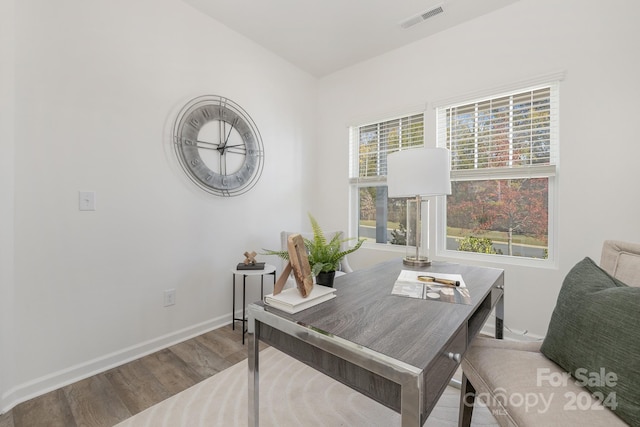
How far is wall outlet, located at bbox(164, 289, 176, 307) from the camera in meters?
2.13

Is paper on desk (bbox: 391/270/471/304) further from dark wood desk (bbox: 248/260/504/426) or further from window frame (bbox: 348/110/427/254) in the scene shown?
window frame (bbox: 348/110/427/254)

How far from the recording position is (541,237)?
2207 mm

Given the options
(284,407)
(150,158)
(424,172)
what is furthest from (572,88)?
(150,158)

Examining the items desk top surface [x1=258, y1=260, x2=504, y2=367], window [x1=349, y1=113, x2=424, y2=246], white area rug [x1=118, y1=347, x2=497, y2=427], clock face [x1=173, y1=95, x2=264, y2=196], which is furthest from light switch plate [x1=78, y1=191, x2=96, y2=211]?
window [x1=349, y1=113, x2=424, y2=246]

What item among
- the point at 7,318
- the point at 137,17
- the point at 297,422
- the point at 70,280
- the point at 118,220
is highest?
the point at 137,17

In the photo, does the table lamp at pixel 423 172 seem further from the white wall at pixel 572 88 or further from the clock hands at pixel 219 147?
the clock hands at pixel 219 147

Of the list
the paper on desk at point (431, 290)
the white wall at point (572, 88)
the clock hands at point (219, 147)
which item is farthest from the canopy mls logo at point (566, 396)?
the clock hands at point (219, 147)

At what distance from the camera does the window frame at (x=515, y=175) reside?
2.11 m

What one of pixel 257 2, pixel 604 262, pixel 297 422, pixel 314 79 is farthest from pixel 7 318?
pixel 314 79

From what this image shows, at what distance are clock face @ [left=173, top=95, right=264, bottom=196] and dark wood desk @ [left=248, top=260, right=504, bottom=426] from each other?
5.28 feet

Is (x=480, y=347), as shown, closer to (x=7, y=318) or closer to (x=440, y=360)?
(x=440, y=360)

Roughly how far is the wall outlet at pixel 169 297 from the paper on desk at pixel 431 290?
176 cm

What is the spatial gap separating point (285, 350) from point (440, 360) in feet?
1.61

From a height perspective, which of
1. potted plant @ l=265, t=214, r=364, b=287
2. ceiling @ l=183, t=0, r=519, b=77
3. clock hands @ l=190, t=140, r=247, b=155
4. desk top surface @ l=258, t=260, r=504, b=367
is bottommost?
desk top surface @ l=258, t=260, r=504, b=367
